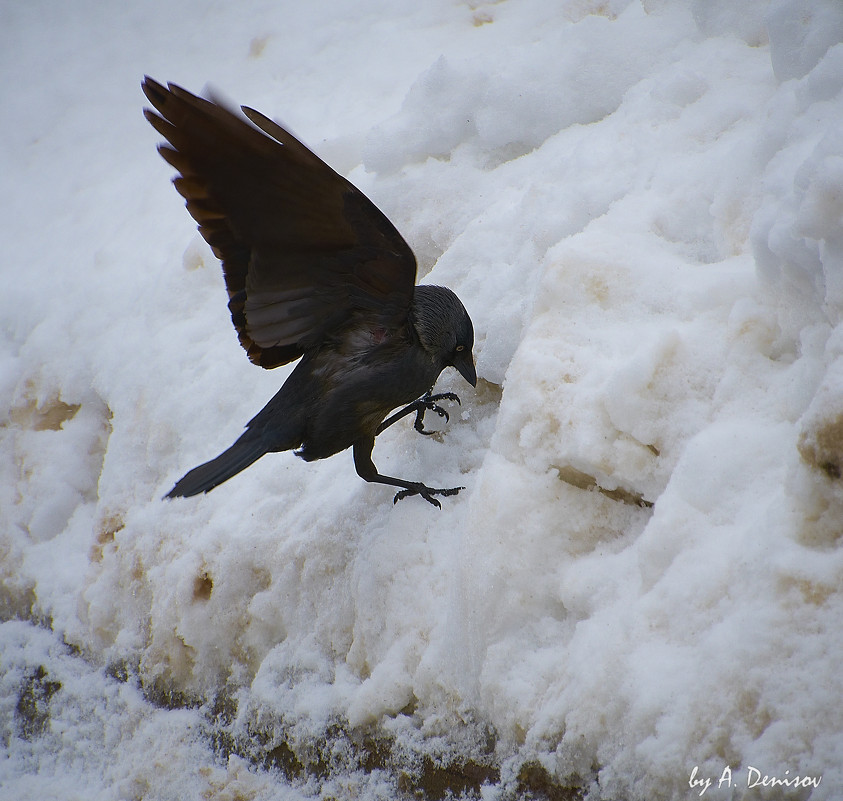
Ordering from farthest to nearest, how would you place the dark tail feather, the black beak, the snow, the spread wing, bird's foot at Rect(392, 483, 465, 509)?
the black beak, bird's foot at Rect(392, 483, 465, 509), the dark tail feather, the spread wing, the snow

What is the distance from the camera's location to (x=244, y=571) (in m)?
2.32

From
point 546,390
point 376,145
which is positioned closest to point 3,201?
point 376,145

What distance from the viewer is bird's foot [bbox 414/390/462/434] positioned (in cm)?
254

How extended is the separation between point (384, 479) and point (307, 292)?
65cm

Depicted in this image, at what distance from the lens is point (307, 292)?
2.19 meters

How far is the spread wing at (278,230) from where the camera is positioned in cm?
183

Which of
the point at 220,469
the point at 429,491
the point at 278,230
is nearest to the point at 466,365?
the point at 429,491

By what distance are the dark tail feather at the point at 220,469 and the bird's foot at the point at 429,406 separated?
1.97ft

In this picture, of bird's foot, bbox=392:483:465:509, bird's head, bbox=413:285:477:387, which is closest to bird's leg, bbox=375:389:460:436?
bird's head, bbox=413:285:477:387

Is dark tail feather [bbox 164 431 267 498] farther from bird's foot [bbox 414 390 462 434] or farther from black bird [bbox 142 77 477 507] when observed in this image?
bird's foot [bbox 414 390 462 434]

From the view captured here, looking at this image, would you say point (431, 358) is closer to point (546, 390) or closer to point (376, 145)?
point (546, 390)

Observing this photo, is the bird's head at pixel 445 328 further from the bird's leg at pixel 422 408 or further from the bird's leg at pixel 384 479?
the bird's leg at pixel 384 479

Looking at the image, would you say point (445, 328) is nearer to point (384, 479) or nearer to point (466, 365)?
point (466, 365)

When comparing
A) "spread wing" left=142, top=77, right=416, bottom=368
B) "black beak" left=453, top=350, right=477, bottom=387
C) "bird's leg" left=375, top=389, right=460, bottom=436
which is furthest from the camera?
"bird's leg" left=375, top=389, right=460, bottom=436
